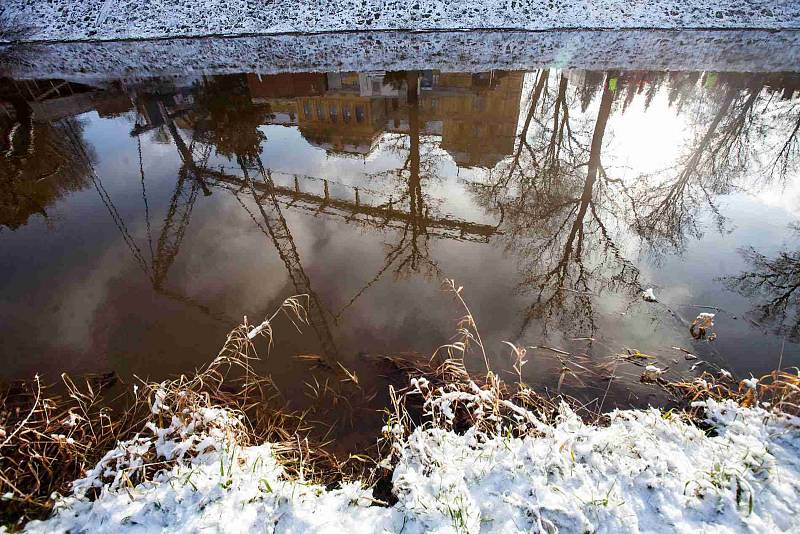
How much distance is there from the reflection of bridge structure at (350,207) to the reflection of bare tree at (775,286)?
3.47m

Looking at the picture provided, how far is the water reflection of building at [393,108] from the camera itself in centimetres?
948

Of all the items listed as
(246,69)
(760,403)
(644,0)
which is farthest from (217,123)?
(644,0)

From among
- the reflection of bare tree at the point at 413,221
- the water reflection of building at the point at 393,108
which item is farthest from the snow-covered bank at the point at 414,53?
the reflection of bare tree at the point at 413,221

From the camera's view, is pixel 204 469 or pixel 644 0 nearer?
pixel 204 469

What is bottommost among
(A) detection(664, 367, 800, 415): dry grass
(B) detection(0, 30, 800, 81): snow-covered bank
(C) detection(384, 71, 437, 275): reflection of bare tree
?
(A) detection(664, 367, 800, 415): dry grass

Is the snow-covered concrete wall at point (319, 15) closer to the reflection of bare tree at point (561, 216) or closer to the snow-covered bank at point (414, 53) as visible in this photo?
the snow-covered bank at point (414, 53)

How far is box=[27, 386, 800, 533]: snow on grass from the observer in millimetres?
2623

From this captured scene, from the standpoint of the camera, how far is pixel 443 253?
586 cm

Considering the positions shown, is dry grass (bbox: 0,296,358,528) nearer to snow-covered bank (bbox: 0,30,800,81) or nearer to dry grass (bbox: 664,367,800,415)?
dry grass (bbox: 664,367,800,415)

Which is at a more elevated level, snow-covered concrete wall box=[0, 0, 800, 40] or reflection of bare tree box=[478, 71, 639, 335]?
snow-covered concrete wall box=[0, 0, 800, 40]

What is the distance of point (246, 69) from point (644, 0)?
1912cm

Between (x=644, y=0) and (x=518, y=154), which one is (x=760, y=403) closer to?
(x=518, y=154)

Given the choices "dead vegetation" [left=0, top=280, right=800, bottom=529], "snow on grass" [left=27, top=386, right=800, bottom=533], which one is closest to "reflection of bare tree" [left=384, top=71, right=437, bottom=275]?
"dead vegetation" [left=0, top=280, right=800, bottom=529]

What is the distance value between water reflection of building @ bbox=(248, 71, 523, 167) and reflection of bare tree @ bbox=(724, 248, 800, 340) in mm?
4865
